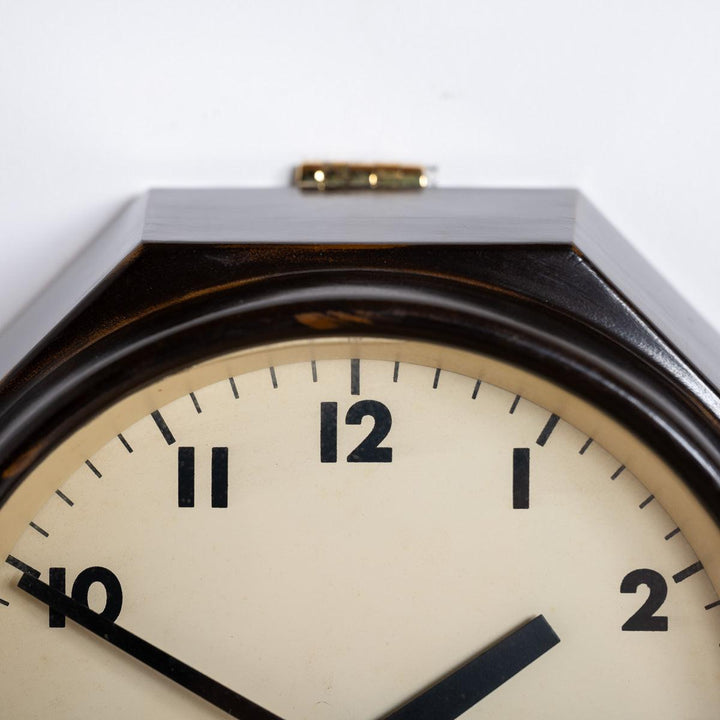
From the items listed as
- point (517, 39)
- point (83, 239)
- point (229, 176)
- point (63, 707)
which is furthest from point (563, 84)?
point (63, 707)

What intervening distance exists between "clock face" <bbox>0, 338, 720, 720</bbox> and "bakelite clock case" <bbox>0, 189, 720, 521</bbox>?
0.16 ft

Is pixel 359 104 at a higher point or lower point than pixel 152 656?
higher

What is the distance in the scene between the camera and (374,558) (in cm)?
59

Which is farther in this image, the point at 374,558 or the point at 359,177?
the point at 359,177

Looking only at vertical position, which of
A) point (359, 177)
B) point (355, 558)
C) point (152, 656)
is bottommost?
point (152, 656)

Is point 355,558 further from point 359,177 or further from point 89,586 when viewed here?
point 359,177

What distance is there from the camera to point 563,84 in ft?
2.43

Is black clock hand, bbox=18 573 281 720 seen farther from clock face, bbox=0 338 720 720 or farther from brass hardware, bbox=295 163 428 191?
brass hardware, bbox=295 163 428 191

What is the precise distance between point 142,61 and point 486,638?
44 centimetres

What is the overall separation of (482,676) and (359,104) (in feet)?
1.28

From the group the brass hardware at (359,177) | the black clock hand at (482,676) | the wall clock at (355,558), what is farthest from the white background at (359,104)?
the black clock hand at (482,676)

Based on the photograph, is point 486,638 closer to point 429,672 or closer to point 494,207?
point 429,672

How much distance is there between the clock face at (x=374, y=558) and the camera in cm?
59

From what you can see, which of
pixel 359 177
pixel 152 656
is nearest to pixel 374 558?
pixel 152 656
